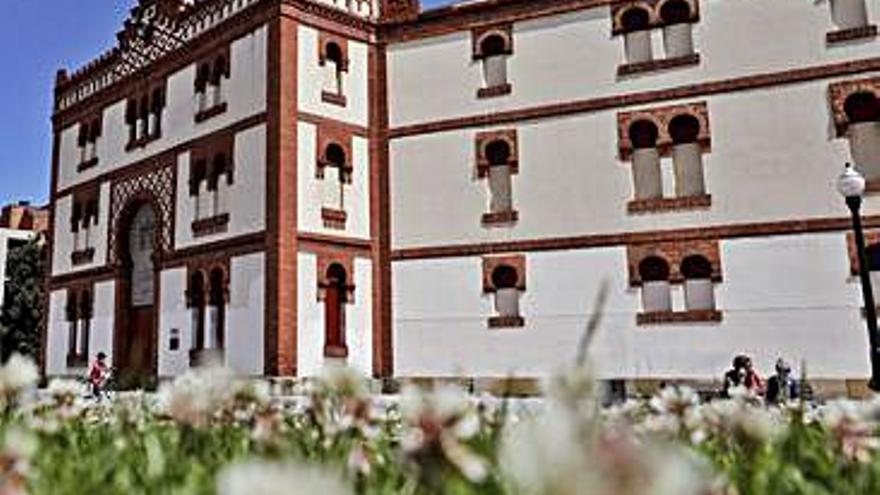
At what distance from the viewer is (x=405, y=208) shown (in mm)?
21250

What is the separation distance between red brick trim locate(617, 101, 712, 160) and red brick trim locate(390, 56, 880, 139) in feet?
0.81

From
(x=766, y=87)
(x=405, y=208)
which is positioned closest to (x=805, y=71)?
(x=766, y=87)

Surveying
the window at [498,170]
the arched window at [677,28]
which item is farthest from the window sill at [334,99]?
the arched window at [677,28]

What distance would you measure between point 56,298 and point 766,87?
22762mm

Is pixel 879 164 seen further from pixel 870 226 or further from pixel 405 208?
pixel 405 208

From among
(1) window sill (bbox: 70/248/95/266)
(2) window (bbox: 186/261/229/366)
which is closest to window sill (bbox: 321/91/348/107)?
(2) window (bbox: 186/261/229/366)

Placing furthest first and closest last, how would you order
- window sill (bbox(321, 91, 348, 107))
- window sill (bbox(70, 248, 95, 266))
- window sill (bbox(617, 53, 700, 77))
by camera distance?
window sill (bbox(70, 248, 95, 266)) → window sill (bbox(321, 91, 348, 107)) → window sill (bbox(617, 53, 700, 77))

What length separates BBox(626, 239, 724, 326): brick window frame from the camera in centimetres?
1786

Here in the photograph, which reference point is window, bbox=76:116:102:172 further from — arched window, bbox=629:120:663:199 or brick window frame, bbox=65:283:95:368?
arched window, bbox=629:120:663:199

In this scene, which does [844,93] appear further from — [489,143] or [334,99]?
[334,99]

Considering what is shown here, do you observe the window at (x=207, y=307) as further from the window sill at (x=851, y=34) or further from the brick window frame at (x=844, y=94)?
the window sill at (x=851, y=34)

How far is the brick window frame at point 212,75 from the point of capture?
21641 mm

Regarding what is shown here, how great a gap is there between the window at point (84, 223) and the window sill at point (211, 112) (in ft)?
19.4

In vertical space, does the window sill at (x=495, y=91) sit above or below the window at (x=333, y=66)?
below
